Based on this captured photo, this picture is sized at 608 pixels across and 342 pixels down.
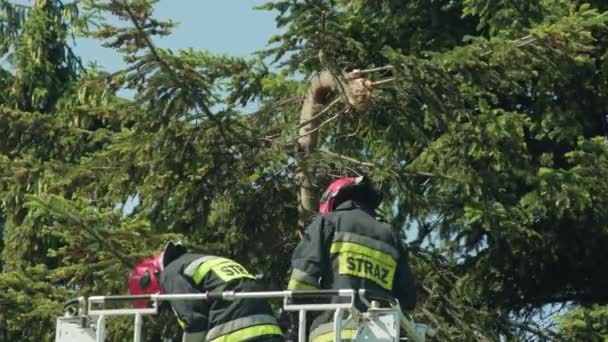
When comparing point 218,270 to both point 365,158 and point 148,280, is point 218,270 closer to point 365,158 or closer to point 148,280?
point 148,280

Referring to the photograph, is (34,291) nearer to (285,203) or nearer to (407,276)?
(285,203)

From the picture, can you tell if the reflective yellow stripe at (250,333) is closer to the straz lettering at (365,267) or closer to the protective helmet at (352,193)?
the straz lettering at (365,267)

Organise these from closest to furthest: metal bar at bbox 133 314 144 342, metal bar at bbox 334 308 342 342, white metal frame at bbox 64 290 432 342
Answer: metal bar at bbox 334 308 342 342, white metal frame at bbox 64 290 432 342, metal bar at bbox 133 314 144 342

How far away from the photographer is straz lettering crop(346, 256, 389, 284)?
687cm

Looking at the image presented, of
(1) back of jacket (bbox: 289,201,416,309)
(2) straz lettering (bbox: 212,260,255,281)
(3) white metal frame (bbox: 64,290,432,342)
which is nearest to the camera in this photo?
(3) white metal frame (bbox: 64,290,432,342)

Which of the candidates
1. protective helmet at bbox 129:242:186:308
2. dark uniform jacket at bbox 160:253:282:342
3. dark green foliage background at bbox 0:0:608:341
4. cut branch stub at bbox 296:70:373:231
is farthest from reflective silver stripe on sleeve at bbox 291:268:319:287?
cut branch stub at bbox 296:70:373:231

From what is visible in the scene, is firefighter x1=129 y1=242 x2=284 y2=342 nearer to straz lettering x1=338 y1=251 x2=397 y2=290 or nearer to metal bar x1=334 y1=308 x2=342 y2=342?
straz lettering x1=338 y1=251 x2=397 y2=290

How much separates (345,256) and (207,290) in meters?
0.77

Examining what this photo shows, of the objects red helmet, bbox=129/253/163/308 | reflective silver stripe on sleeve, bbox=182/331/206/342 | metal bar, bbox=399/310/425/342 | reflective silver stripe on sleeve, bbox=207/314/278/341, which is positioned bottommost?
metal bar, bbox=399/310/425/342

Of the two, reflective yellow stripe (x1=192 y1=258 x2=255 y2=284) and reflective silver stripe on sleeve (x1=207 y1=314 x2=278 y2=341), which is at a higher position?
reflective yellow stripe (x1=192 y1=258 x2=255 y2=284)

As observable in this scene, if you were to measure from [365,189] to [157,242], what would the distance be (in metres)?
3.22

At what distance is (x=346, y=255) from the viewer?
689cm

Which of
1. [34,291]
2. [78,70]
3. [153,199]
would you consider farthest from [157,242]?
[78,70]

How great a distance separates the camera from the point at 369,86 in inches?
391
